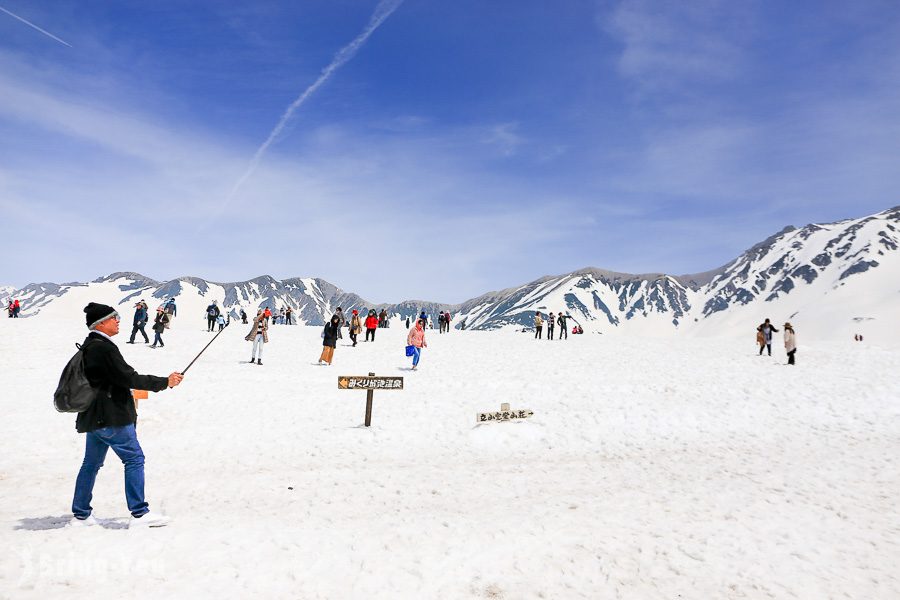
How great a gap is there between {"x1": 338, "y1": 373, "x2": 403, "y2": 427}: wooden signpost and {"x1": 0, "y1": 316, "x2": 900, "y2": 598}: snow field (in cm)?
73

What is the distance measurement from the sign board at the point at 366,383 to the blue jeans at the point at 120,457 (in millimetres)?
7315

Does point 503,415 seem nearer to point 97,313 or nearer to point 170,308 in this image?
point 97,313

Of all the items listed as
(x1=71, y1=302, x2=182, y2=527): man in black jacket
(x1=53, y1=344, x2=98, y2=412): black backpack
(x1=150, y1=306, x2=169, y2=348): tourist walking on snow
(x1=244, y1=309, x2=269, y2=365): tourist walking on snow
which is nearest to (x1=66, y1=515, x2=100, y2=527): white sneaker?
Answer: (x1=71, y1=302, x2=182, y2=527): man in black jacket

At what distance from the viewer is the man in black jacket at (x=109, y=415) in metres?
5.64

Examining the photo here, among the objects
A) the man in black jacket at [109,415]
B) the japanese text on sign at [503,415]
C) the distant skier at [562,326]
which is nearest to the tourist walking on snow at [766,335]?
the distant skier at [562,326]

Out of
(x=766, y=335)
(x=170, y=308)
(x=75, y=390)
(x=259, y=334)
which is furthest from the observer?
(x=170, y=308)

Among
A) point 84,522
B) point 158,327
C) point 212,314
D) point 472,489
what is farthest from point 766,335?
point 212,314

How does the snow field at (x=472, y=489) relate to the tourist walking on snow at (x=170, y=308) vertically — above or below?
below

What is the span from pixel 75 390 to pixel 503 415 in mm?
10467

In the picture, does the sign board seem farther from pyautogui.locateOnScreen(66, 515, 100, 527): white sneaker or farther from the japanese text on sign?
pyautogui.locateOnScreen(66, 515, 100, 527): white sneaker

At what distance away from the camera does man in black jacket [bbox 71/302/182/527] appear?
18.5ft

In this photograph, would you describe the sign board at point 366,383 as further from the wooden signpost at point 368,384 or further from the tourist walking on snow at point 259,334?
the tourist walking on snow at point 259,334

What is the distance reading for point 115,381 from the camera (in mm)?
5699

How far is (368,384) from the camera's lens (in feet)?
45.4
